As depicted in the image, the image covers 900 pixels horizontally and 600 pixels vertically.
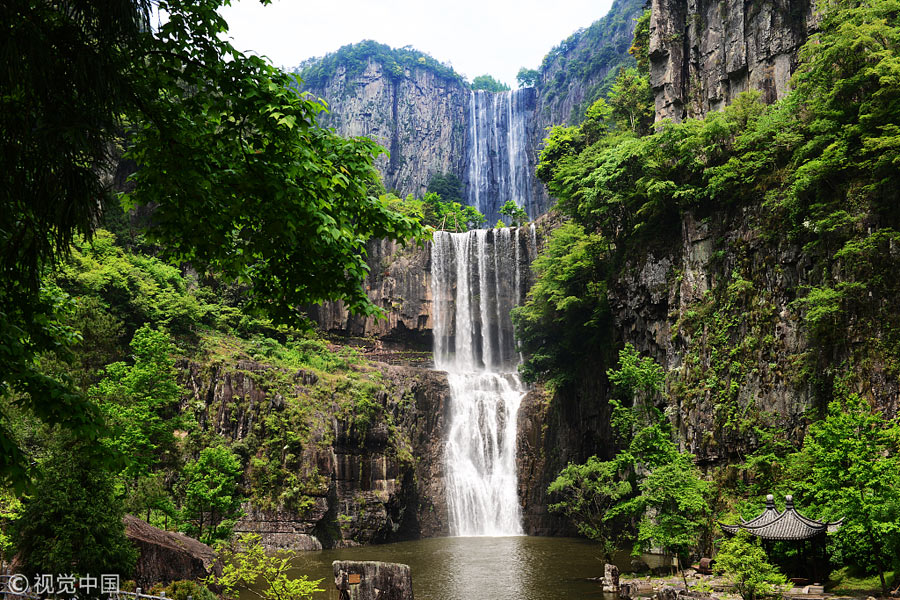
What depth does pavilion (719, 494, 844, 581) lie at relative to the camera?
1528cm

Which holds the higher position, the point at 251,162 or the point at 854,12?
the point at 854,12

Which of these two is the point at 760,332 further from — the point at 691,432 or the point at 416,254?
the point at 416,254

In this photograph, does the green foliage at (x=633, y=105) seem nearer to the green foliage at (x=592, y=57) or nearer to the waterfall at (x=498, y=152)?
the green foliage at (x=592, y=57)

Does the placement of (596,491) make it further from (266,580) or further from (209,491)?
(209,491)

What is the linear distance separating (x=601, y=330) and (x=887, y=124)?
15.7m

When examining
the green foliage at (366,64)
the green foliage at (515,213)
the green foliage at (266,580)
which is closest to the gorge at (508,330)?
the green foliage at (266,580)

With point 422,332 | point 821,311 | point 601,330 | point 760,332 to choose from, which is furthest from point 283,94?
point 422,332

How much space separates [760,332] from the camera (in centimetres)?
2142

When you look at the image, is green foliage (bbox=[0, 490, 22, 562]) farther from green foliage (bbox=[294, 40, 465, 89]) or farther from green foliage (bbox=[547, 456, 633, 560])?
green foliage (bbox=[294, 40, 465, 89])

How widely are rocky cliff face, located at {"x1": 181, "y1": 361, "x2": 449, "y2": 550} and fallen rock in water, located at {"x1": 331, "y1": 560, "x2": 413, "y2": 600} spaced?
49.2ft

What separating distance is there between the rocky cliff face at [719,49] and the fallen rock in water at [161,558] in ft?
85.2

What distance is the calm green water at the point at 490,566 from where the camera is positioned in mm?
17812

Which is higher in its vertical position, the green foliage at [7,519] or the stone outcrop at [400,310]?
the stone outcrop at [400,310]

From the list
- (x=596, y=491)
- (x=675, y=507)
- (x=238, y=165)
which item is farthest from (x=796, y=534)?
(x=238, y=165)
